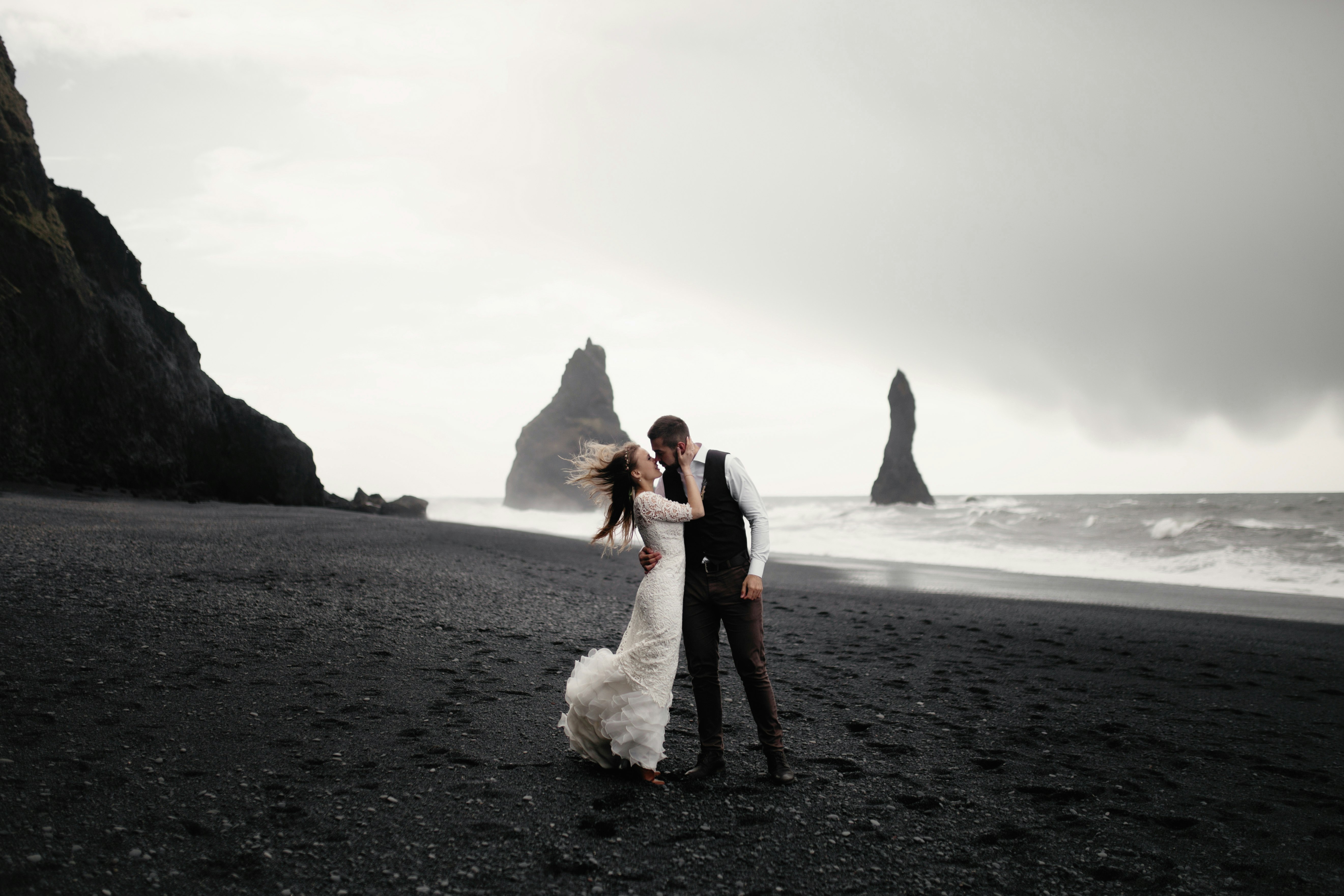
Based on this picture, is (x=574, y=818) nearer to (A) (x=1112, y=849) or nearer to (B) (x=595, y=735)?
(B) (x=595, y=735)

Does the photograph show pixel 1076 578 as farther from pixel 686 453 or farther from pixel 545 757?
pixel 545 757

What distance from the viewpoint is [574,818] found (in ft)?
12.5

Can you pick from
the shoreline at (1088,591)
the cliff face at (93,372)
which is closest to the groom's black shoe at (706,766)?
the shoreline at (1088,591)

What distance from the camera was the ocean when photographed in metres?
17.9

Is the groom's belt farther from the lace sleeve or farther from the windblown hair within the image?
the windblown hair

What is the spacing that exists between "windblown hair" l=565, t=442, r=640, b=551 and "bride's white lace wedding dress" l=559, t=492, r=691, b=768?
111 millimetres

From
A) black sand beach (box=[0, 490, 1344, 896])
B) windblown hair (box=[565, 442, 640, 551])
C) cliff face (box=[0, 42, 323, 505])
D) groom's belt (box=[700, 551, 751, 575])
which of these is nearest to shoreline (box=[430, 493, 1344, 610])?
black sand beach (box=[0, 490, 1344, 896])

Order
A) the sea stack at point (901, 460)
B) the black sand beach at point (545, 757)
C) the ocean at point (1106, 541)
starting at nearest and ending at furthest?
the black sand beach at point (545, 757) < the ocean at point (1106, 541) < the sea stack at point (901, 460)

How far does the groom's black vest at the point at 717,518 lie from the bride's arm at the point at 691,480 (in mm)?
62

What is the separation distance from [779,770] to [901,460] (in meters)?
78.7

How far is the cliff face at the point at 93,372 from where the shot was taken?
15297 millimetres

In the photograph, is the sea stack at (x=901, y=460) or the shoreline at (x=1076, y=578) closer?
the shoreline at (x=1076, y=578)

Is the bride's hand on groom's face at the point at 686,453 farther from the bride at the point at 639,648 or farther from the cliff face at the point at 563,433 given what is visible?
the cliff face at the point at 563,433

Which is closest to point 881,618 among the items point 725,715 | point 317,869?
point 725,715
